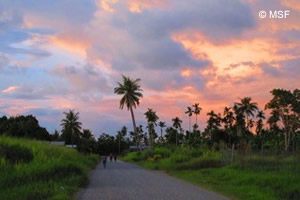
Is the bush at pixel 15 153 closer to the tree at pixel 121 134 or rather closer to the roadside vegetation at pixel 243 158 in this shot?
the roadside vegetation at pixel 243 158

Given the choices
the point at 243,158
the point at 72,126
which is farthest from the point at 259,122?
the point at 243,158

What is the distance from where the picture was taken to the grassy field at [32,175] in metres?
14.5

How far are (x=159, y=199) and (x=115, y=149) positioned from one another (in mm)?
129560

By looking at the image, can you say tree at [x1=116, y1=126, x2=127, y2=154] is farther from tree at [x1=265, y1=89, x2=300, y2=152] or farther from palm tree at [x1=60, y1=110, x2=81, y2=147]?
tree at [x1=265, y1=89, x2=300, y2=152]

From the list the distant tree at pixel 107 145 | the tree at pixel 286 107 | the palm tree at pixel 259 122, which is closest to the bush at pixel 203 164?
the tree at pixel 286 107

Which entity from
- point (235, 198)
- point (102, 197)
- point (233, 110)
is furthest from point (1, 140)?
point (233, 110)

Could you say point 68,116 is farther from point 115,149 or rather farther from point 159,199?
point 159,199

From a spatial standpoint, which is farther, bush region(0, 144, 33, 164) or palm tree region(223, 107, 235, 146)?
palm tree region(223, 107, 235, 146)

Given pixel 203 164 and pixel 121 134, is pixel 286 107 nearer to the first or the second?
pixel 203 164

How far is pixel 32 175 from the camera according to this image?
18.4 metres

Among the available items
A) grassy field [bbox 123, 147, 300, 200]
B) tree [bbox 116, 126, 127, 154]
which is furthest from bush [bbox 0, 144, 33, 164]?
tree [bbox 116, 126, 127, 154]

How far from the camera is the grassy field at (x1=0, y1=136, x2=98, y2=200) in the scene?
14523 mm

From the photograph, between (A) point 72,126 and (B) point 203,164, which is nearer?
(B) point 203,164

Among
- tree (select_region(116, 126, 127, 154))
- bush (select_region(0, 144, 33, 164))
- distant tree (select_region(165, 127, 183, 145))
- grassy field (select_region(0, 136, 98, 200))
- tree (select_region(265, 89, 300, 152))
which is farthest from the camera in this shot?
tree (select_region(116, 126, 127, 154))
